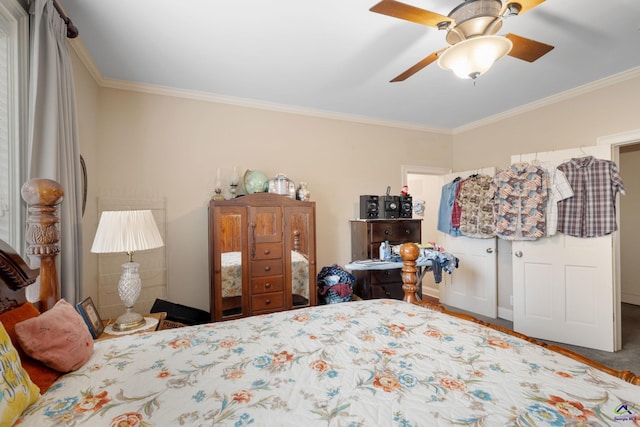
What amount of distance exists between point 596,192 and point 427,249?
5.14 ft

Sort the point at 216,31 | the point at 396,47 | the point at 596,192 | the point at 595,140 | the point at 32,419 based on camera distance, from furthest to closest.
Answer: the point at 595,140 → the point at 596,192 → the point at 396,47 → the point at 216,31 → the point at 32,419

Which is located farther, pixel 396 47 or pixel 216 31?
pixel 396 47

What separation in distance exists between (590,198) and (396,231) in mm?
1788

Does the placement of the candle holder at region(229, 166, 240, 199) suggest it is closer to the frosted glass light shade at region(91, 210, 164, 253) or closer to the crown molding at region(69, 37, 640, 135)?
the crown molding at region(69, 37, 640, 135)

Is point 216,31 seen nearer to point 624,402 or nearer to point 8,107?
point 8,107

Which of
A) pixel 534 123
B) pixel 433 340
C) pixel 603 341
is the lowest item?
pixel 603 341

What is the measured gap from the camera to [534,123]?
3.36 m

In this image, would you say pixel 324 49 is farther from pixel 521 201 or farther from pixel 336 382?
pixel 521 201

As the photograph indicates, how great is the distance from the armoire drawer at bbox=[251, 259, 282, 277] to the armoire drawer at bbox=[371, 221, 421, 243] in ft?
3.69

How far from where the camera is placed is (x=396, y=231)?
345cm

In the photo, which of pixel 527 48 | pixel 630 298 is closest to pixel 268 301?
pixel 527 48

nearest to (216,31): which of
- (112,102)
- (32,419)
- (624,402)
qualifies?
(112,102)

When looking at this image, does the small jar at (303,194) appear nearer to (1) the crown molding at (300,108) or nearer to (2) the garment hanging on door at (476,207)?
(1) the crown molding at (300,108)

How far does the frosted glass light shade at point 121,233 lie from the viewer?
1.63 m
